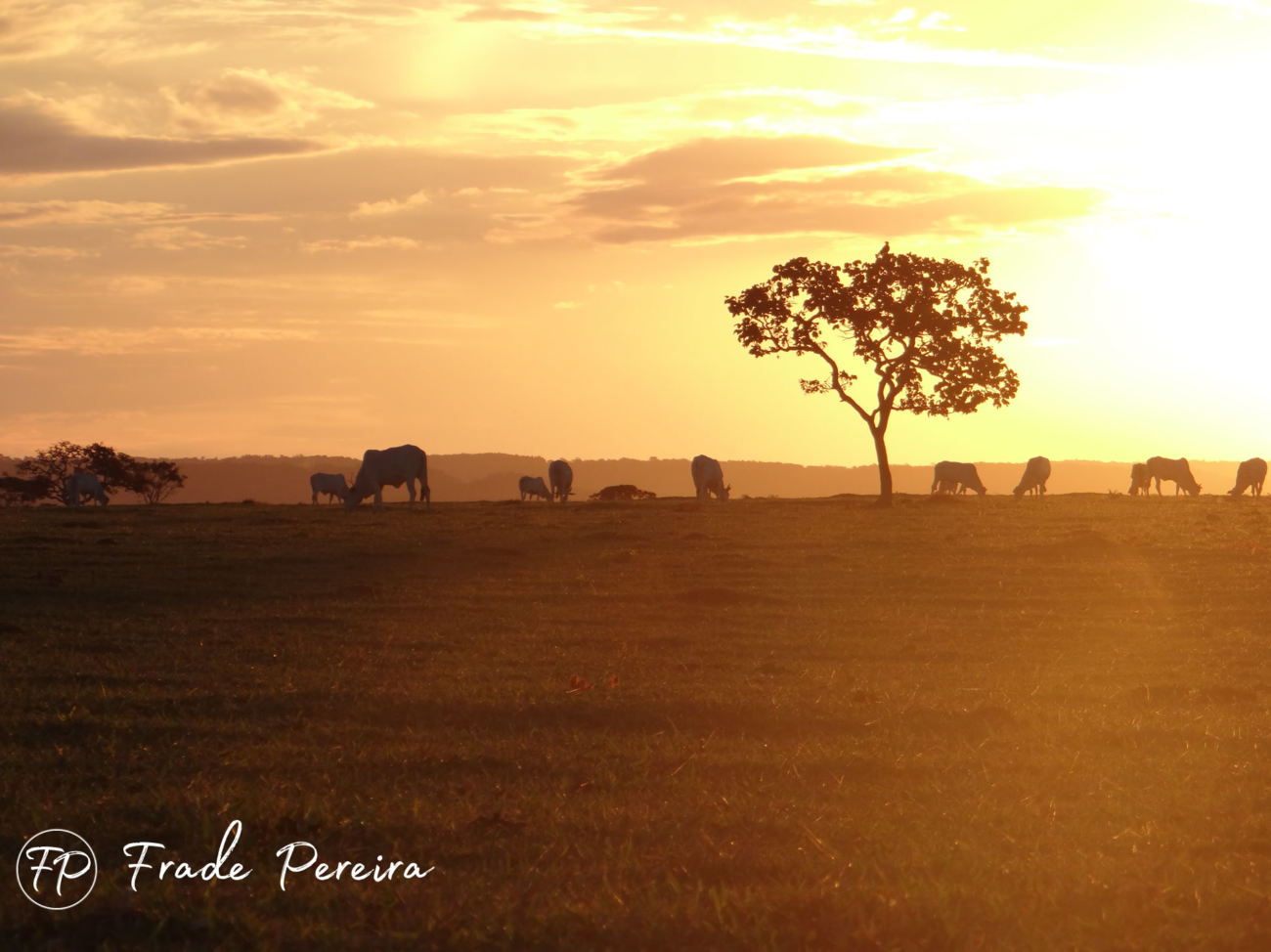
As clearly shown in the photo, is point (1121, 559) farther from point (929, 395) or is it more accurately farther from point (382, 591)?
point (929, 395)

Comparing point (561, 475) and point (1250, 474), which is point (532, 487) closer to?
point (561, 475)

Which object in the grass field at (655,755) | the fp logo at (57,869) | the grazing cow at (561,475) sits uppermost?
the grazing cow at (561,475)

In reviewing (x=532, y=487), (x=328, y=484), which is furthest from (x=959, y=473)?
(x=328, y=484)

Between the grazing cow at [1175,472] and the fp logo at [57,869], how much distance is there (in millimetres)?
72852

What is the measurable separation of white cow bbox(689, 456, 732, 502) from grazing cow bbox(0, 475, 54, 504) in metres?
36.4

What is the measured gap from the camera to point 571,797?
975 cm

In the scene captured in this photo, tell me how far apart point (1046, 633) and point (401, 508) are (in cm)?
3283

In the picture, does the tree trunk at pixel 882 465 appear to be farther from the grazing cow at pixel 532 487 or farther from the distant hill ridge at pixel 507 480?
the distant hill ridge at pixel 507 480

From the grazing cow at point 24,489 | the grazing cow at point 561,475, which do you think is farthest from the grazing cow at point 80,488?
the grazing cow at point 561,475

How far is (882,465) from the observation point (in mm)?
54656

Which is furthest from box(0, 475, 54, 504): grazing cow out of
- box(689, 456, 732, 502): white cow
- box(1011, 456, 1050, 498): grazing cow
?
box(1011, 456, 1050, 498): grazing cow

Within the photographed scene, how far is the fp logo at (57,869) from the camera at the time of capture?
760cm

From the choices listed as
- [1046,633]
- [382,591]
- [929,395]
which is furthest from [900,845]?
[929,395]

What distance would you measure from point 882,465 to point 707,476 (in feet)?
30.7
